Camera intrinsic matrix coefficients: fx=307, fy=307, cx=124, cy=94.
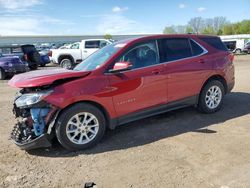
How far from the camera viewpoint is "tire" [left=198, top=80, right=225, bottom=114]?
6.46m

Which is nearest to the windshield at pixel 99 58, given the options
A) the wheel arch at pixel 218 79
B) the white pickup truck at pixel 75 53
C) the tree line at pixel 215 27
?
the wheel arch at pixel 218 79

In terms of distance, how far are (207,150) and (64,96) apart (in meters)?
2.33

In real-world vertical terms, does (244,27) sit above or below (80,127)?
above

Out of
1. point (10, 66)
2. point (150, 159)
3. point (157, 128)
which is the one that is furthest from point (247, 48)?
point (150, 159)

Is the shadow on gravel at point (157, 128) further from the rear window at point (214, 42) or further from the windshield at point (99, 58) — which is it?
the rear window at point (214, 42)

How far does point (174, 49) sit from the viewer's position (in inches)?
240

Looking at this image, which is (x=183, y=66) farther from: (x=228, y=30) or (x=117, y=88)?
(x=228, y=30)

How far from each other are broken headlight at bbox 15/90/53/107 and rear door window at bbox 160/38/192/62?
2.36m

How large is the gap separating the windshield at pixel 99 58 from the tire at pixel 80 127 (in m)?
0.84

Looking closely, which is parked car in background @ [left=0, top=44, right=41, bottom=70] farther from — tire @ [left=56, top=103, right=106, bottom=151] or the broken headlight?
tire @ [left=56, top=103, right=106, bottom=151]

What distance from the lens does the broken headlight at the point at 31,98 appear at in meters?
4.60

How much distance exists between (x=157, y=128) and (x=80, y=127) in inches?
64.0

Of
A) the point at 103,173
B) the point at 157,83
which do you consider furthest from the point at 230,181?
→ the point at 157,83

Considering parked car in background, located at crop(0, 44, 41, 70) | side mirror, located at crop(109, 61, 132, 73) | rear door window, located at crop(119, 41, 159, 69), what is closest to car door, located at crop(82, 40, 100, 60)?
parked car in background, located at crop(0, 44, 41, 70)
